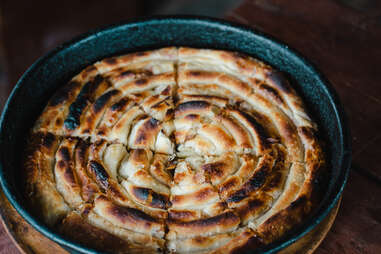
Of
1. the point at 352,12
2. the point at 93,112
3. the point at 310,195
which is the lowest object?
the point at 310,195

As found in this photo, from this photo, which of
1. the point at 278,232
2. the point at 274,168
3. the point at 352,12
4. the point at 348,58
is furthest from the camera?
the point at 352,12

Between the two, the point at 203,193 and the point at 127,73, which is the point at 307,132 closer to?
the point at 203,193

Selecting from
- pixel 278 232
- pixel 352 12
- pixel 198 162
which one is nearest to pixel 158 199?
pixel 198 162

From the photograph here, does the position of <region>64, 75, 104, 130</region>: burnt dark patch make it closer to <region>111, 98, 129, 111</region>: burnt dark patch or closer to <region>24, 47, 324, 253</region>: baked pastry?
<region>24, 47, 324, 253</region>: baked pastry

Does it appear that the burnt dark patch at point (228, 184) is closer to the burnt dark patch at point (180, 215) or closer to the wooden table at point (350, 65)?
the burnt dark patch at point (180, 215)

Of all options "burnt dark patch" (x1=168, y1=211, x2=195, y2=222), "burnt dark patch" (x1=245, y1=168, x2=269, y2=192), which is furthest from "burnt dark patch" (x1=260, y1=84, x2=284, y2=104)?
"burnt dark patch" (x1=168, y1=211, x2=195, y2=222)

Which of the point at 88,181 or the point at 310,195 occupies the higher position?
the point at 88,181

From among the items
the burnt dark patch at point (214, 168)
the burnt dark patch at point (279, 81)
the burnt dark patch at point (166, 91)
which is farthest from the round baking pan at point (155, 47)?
the burnt dark patch at point (214, 168)

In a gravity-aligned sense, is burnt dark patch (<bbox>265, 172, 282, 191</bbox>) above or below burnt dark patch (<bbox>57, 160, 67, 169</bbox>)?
below

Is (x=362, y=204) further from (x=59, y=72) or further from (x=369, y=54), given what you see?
(x=59, y=72)

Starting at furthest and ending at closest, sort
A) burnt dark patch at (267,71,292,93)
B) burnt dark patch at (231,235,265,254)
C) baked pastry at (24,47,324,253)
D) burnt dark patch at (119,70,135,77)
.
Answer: burnt dark patch at (119,70,135,77)
burnt dark patch at (267,71,292,93)
baked pastry at (24,47,324,253)
burnt dark patch at (231,235,265,254)
